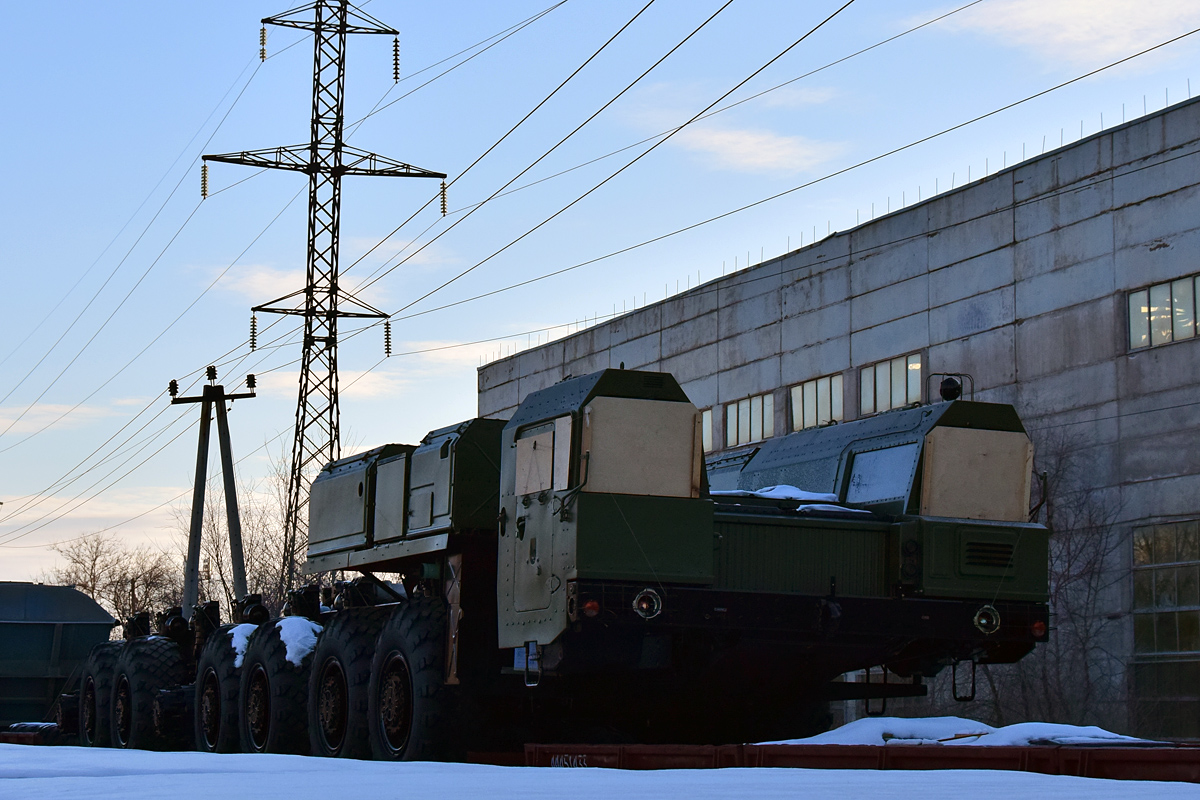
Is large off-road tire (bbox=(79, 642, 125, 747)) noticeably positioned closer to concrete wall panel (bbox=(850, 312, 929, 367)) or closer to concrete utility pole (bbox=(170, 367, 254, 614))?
concrete utility pole (bbox=(170, 367, 254, 614))

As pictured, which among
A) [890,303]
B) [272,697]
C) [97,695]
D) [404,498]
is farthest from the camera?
[890,303]

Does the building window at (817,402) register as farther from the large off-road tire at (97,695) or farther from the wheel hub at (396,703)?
the wheel hub at (396,703)

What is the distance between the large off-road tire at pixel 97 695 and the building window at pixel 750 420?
21459mm

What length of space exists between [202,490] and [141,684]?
59.5 feet

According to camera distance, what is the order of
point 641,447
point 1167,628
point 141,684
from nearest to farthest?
point 641,447, point 141,684, point 1167,628

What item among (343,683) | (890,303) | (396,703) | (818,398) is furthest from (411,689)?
(818,398)

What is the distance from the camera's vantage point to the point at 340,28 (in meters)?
34.6

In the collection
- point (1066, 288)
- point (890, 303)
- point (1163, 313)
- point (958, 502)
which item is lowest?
point (958, 502)

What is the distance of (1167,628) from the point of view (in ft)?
90.7

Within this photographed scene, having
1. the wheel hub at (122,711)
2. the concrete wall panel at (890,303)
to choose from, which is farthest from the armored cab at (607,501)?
the concrete wall panel at (890,303)

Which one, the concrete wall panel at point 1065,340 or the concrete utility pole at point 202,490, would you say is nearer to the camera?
the concrete wall panel at point 1065,340

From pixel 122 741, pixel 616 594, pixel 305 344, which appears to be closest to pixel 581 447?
pixel 616 594

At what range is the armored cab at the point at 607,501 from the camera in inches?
402

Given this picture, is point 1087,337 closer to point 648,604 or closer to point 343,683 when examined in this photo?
point 343,683
